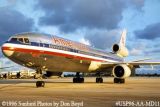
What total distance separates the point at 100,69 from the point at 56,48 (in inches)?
371

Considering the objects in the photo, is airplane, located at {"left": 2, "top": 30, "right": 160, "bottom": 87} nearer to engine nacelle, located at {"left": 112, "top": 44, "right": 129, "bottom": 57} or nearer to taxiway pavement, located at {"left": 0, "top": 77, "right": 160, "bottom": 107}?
taxiway pavement, located at {"left": 0, "top": 77, "right": 160, "bottom": 107}

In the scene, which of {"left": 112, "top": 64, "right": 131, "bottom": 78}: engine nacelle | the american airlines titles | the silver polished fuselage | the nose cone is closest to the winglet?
{"left": 112, "top": 64, "right": 131, "bottom": 78}: engine nacelle

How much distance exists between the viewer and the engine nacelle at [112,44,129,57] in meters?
40.3

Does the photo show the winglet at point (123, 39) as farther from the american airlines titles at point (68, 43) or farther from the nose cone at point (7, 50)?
the nose cone at point (7, 50)

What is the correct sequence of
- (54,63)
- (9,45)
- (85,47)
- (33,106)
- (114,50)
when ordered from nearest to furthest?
(33,106) < (9,45) < (54,63) < (85,47) < (114,50)

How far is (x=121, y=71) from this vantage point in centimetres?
3078

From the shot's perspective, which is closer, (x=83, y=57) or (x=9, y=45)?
(x=9, y=45)

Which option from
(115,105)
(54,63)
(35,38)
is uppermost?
(35,38)

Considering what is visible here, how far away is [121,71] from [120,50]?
10605mm

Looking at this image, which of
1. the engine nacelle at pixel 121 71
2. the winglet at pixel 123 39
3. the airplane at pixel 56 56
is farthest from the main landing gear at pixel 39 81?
the winglet at pixel 123 39

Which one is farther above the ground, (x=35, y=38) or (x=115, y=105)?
(x=35, y=38)

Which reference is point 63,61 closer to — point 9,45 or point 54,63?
point 54,63

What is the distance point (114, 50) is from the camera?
40.3 meters

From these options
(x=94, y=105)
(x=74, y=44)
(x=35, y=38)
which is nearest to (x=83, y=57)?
(x=74, y=44)
